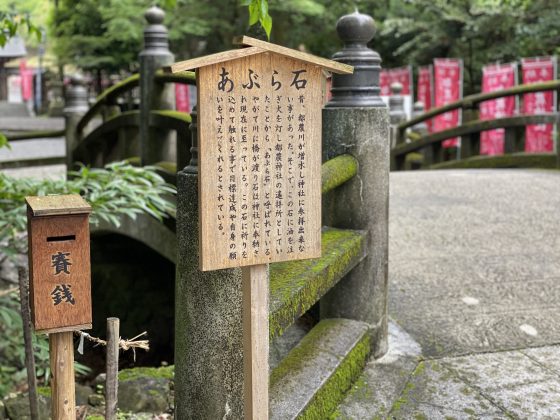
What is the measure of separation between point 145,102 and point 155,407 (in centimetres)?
301

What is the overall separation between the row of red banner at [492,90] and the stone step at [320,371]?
8554mm

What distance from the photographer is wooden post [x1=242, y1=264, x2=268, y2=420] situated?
228 cm

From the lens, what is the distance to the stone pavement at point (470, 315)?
3.18m

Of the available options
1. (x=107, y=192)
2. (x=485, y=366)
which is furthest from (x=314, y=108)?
(x=107, y=192)

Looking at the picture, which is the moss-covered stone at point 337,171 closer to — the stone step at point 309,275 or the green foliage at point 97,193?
the stone step at point 309,275

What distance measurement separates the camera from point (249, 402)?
91.0 inches

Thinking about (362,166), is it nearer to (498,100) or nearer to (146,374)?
(146,374)

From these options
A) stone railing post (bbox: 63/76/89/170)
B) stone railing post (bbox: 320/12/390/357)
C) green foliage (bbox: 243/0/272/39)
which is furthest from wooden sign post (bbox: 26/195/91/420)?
stone railing post (bbox: 63/76/89/170)

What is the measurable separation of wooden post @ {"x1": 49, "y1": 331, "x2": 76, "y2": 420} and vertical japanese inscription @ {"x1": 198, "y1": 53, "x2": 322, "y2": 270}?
0.49 meters

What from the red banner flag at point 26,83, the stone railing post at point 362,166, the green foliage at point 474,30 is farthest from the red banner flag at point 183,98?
the red banner flag at point 26,83

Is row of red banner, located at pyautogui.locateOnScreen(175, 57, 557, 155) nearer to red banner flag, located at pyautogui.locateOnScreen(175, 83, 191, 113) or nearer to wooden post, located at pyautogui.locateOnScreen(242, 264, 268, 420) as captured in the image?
red banner flag, located at pyautogui.locateOnScreen(175, 83, 191, 113)

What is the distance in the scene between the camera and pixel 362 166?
11.4 feet

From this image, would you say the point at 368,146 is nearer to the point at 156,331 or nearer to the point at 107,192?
the point at 107,192

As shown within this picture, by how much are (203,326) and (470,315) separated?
2.17 meters
